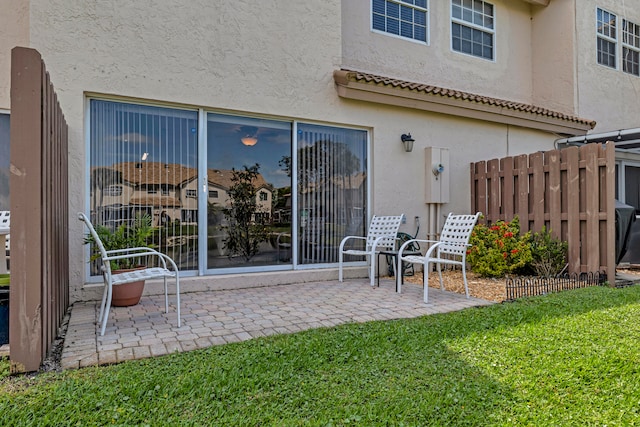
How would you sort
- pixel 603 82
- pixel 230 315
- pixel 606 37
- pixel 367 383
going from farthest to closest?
pixel 606 37, pixel 603 82, pixel 230 315, pixel 367 383

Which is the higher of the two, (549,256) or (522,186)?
(522,186)

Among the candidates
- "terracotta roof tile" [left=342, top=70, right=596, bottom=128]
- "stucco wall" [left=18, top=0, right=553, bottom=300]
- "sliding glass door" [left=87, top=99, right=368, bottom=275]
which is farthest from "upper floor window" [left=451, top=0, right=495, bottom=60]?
"sliding glass door" [left=87, top=99, right=368, bottom=275]

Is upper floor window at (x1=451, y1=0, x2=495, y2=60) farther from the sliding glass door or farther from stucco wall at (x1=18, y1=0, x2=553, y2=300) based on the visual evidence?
the sliding glass door

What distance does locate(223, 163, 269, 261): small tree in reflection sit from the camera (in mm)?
6328

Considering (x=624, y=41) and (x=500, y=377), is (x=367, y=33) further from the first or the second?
(x=624, y=41)

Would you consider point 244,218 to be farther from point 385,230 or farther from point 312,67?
point 312,67

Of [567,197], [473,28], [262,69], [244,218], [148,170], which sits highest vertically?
[473,28]

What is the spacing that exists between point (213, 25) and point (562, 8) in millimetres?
9544

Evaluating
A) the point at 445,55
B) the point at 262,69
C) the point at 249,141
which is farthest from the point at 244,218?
the point at 445,55

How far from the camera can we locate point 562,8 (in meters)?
10.5

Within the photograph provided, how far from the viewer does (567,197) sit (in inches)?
269

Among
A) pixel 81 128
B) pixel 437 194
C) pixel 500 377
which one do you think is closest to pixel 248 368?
pixel 500 377

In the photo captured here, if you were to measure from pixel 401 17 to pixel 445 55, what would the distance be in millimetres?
1417

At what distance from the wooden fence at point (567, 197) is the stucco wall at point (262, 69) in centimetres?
81
